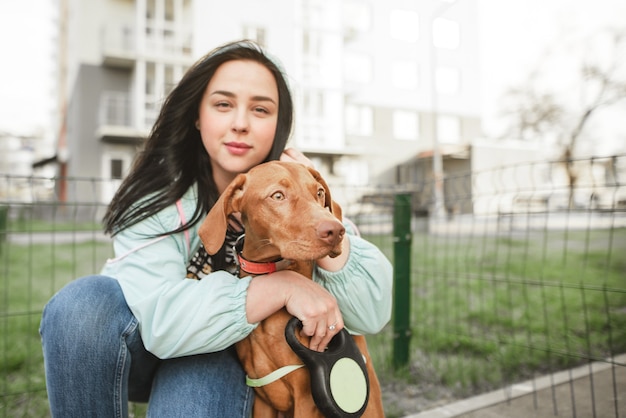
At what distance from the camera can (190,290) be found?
1.53m

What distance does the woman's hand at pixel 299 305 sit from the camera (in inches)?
58.9

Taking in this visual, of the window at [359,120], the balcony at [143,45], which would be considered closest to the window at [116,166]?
the balcony at [143,45]

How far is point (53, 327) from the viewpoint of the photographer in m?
1.65

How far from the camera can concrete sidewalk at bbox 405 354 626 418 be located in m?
2.60

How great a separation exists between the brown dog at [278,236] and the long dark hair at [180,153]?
344 mm

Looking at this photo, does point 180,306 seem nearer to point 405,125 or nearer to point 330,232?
point 330,232

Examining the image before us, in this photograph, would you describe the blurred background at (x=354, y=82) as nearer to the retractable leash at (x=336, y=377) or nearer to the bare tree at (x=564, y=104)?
the bare tree at (x=564, y=104)

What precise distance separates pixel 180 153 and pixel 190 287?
678 mm

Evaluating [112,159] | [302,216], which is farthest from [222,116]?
[112,159]

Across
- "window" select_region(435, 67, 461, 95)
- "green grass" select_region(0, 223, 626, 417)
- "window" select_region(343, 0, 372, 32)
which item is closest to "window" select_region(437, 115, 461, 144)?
"window" select_region(435, 67, 461, 95)

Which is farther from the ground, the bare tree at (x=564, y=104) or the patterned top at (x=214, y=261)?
the bare tree at (x=564, y=104)

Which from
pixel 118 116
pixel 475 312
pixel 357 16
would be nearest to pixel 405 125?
pixel 357 16

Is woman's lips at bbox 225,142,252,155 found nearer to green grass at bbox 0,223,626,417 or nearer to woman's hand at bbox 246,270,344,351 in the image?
woman's hand at bbox 246,270,344,351

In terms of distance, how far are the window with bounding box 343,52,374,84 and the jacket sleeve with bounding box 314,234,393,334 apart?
74.2 feet
